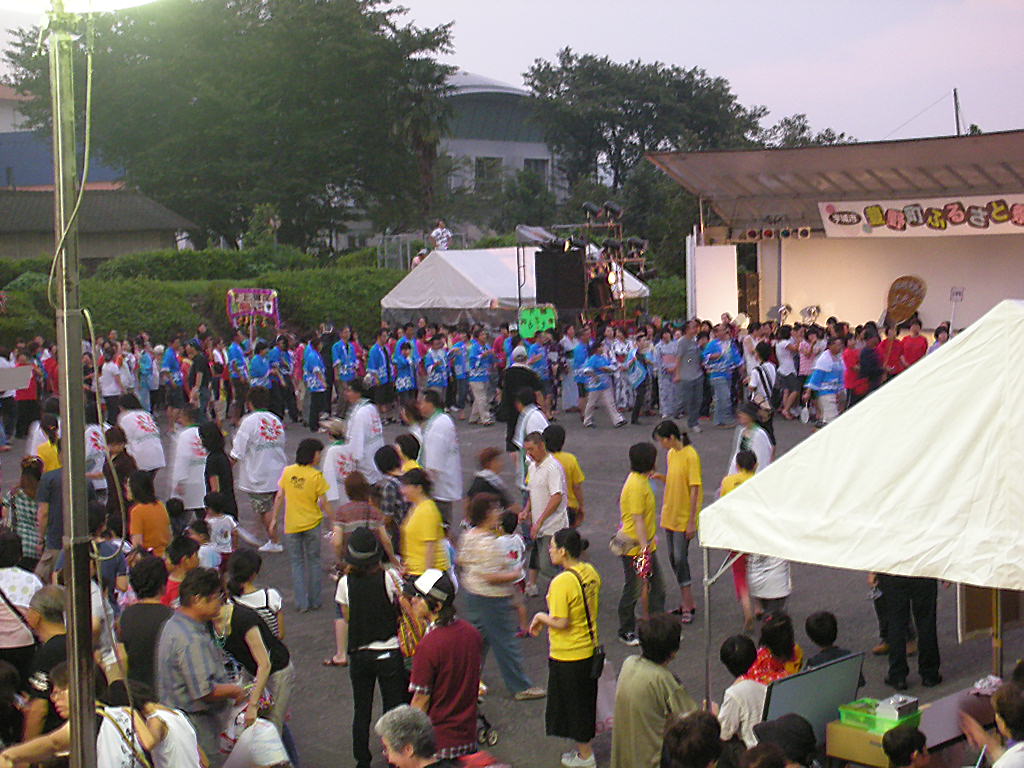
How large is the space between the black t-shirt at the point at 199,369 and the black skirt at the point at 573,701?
14.1m

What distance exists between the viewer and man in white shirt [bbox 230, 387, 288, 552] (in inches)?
428

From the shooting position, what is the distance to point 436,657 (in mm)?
6004

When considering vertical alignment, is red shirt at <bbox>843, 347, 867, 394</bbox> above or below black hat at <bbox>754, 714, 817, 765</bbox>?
above

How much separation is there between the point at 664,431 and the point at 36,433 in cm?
608

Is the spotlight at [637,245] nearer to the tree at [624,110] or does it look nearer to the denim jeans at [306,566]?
the denim jeans at [306,566]

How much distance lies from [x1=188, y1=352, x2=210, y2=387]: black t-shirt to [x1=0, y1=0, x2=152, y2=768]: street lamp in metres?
16.2

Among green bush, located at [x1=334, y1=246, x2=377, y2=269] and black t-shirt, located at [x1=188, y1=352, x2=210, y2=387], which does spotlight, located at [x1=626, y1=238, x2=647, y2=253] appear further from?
green bush, located at [x1=334, y1=246, x2=377, y2=269]

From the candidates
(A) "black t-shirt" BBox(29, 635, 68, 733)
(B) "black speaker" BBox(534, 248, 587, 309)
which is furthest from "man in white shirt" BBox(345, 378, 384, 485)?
(B) "black speaker" BBox(534, 248, 587, 309)

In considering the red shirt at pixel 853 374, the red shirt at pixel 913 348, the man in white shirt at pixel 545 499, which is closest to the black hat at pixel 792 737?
the man in white shirt at pixel 545 499

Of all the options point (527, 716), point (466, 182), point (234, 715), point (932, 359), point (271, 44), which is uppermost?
point (271, 44)

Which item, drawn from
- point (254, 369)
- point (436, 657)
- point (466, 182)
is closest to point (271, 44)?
point (466, 182)

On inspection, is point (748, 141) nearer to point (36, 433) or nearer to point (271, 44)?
point (271, 44)

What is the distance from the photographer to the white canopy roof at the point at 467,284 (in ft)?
87.2

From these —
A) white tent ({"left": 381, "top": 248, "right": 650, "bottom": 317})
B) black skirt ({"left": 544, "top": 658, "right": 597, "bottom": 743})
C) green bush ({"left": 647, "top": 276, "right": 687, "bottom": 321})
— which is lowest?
black skirt ({"left": 544, "top": 658, "right": 597, "bottom": 743})
